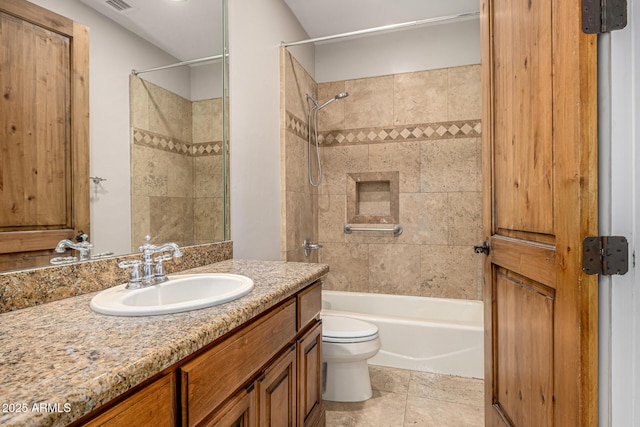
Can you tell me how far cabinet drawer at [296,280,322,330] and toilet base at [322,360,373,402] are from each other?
669mm

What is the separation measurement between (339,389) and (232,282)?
1138 millimetres

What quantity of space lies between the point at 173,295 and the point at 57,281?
327 mm

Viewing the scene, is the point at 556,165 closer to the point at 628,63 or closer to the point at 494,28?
the point at 628,63

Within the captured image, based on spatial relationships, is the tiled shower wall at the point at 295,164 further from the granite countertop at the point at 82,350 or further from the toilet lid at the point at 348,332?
the granite countertop at the point at 82,350

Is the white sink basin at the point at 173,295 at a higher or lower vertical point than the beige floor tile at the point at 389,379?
higher

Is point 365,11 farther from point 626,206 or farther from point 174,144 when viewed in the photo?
point 626,206

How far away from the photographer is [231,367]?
84cm

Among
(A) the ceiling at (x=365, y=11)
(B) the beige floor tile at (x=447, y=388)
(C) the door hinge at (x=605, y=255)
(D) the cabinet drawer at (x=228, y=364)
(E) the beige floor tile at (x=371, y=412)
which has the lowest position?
(E) the beige floor tile at (x=371, y=412)

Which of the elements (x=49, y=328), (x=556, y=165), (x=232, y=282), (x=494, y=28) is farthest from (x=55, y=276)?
(x=494, y=28)

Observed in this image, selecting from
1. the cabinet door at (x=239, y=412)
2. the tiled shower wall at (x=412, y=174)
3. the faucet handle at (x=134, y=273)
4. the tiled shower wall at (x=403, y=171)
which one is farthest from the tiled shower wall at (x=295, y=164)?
the cabinet door at (x=239, y=412)

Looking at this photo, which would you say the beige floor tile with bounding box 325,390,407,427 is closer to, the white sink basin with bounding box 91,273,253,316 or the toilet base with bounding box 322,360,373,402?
the toilet base with bounding box 322,360,373,402

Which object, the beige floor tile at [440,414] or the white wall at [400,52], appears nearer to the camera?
the beige floor tile at [440,414]

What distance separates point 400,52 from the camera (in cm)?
283

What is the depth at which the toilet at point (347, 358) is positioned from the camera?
72.4 inches
